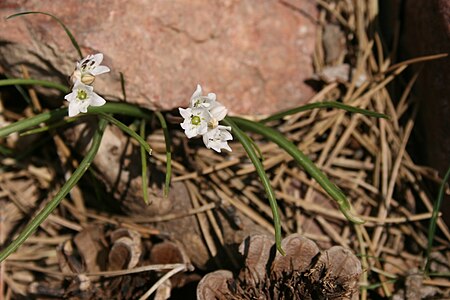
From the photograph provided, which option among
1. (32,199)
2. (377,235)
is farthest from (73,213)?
(377,235)

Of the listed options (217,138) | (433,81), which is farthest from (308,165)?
(433,81)

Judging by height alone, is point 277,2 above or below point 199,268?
above

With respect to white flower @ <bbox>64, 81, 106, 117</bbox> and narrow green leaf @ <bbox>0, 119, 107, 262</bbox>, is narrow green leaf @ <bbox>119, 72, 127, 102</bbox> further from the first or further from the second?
white flower @ <bbox>64, 81, 106, 117</bbox>

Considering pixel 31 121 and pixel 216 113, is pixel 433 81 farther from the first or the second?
pixel 31 121

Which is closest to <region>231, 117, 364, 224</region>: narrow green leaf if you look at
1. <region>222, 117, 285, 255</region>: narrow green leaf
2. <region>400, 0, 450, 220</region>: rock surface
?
<region>222, 117, 285, 255</region>: narrow green leaf

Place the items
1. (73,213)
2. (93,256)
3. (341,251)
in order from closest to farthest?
(341,251) < (93,256) < (73,213)

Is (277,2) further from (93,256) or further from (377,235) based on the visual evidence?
(93,256)

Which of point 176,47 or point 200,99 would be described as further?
point 176,47
